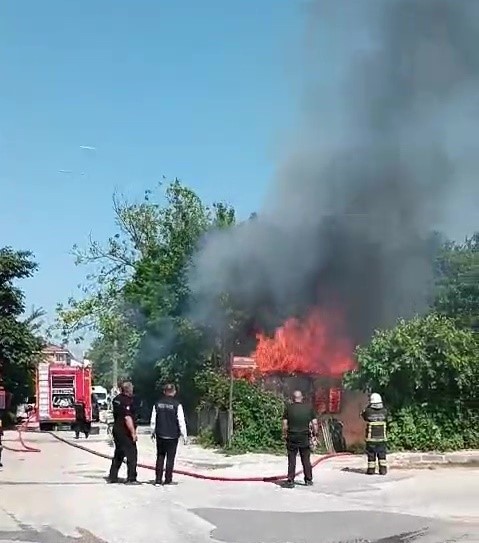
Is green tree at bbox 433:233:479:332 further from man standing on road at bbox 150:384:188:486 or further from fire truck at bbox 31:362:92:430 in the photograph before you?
man standing on road at bbox 150:384:188:486

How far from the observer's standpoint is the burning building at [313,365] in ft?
70.3

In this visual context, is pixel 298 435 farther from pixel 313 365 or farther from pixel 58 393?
pixel 58 393

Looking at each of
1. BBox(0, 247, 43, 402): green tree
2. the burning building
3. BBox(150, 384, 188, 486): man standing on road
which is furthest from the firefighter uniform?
BBox(0, 247, 43, 402): green tree

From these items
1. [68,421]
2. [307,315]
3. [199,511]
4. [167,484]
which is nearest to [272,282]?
[307,315]

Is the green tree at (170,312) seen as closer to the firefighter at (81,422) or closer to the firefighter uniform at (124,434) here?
the firefighter at (81,422)

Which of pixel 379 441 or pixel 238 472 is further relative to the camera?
pixel 238 472

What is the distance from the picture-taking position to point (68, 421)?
37781 millimetres

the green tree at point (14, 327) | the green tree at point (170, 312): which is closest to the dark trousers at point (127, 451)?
the green tree at point (170, 312)

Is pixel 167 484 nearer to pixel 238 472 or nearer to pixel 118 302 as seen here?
pixel 238 472

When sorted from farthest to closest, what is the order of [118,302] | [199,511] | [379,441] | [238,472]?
[118,302] < [238,472] < [379,441] < [199,511]

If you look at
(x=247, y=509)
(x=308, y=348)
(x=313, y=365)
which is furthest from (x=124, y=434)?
(x=308, y=348)

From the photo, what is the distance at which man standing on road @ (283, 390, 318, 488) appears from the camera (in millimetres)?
13703

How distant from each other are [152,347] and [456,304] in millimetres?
12067

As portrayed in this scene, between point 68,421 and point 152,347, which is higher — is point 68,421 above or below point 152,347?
below
